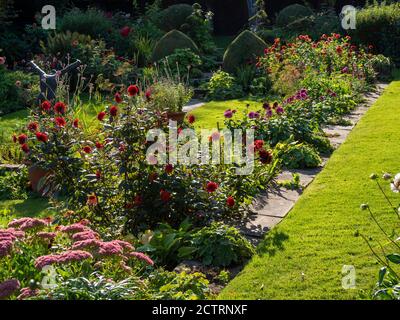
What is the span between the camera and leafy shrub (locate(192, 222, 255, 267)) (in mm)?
4977

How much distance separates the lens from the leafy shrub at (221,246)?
16.3ft

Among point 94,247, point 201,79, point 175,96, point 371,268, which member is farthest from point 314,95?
point 94,247

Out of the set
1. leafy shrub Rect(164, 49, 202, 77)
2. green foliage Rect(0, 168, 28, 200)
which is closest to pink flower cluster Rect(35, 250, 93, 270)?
green foliage Rect(0, 168, 28, 200)

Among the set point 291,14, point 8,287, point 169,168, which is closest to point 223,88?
point 291,14

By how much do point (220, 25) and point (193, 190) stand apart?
16787 mm

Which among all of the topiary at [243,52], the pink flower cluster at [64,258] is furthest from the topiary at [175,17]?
the pink flower cluster at [64,258]

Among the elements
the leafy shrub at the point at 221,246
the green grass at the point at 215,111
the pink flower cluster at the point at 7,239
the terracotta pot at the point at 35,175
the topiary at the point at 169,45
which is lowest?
the green grass at the point at 215,111

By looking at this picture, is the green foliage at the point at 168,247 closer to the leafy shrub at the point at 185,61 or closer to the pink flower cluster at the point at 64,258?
the pink flower cluster at the point at 64,258

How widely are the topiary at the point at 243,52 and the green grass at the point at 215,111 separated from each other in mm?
1640

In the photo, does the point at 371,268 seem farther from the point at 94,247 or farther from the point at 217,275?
the point at 94,247

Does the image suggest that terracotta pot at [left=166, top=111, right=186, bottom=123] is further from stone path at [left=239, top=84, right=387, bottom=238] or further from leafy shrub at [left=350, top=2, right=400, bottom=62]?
leafy shrub at [left=350, top=2, right=400, bottom=62]

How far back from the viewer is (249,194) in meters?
6.00

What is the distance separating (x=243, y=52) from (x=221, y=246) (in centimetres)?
903

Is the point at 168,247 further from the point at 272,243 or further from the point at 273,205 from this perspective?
the point at 273,205
